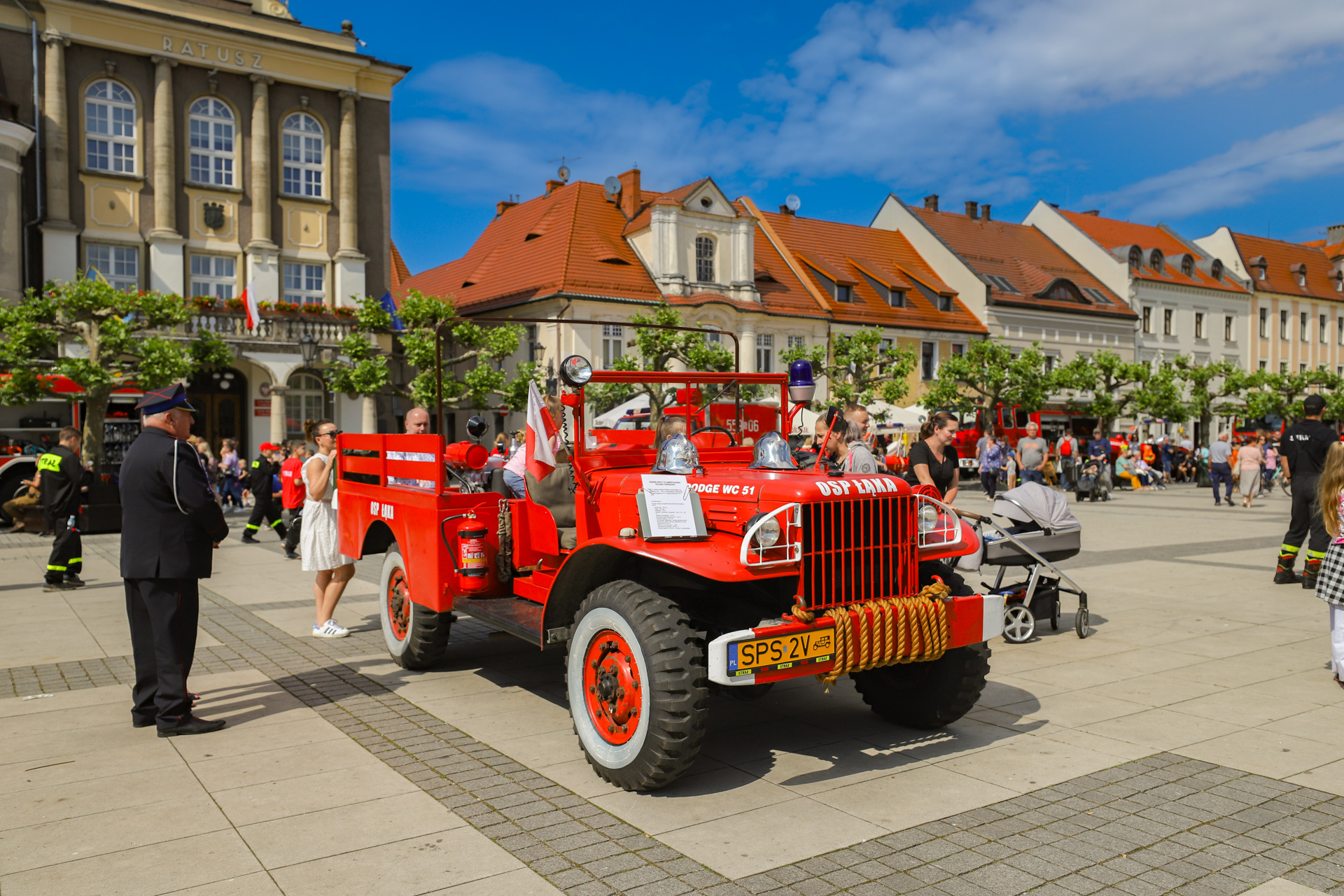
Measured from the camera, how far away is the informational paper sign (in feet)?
15.6

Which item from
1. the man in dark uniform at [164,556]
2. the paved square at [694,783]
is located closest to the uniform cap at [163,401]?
the man in dark uniform at [164,556]

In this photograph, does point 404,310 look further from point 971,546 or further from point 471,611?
point 971,546

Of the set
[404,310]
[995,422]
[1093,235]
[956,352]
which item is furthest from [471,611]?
[1093,235]

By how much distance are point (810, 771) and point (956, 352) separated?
1683 inches

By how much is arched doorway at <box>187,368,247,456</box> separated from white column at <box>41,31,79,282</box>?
14.9ft

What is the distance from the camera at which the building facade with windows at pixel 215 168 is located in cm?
2658

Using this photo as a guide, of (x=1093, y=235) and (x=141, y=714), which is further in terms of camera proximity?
(x=1093, y=235)

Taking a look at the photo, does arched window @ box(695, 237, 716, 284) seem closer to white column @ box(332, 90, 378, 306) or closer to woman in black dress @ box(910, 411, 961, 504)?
white column @ box(332, 90, 378, 306)

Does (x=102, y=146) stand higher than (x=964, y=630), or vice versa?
(x=102, y=146)

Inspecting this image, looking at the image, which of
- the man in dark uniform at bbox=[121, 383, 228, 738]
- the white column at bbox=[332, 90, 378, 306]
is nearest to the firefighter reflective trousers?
the man in dark uniform at bbox=[121, 383, 228, 738]

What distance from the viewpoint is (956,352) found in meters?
45.5

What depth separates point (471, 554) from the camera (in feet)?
20.7

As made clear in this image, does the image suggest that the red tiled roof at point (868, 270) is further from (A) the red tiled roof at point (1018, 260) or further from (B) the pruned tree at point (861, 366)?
(B) the pruned tree at point (861, 366)

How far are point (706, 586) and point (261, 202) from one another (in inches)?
1123
